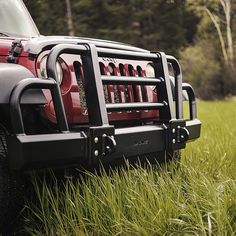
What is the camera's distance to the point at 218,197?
264 cm

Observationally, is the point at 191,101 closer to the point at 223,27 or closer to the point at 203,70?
the point at 203,70

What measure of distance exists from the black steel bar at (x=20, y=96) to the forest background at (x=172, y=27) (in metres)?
24.6

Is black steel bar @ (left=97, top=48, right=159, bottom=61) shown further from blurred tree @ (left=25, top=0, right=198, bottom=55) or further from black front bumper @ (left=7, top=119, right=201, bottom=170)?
blurred tree @ (left=25, top=0, right=198, bottom=55)

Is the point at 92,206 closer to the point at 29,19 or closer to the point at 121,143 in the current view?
A: the point at 121,143

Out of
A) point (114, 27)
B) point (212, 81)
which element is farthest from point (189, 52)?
point (114, 27)

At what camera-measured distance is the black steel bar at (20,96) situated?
8.34ft

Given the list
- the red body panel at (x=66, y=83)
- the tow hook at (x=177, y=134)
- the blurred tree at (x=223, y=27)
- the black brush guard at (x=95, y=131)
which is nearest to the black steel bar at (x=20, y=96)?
the black brush guard at (x=95, y=131)

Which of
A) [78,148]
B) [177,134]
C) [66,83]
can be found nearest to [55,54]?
[66,83]

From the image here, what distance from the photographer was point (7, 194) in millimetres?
2781

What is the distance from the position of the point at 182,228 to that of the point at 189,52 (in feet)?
100

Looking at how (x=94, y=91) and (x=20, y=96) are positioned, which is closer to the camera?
(x=20, y=96)

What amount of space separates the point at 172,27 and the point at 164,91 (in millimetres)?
35095

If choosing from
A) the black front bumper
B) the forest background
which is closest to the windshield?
the black front bumper

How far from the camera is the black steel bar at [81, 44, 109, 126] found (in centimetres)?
282
